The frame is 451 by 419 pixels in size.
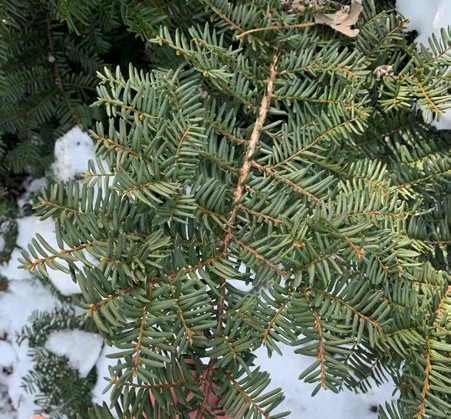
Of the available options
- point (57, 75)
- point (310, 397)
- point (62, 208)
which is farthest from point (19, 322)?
point (62, 208)

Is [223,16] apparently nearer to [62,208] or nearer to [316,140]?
[316,140]

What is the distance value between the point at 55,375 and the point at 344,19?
39.1 inches

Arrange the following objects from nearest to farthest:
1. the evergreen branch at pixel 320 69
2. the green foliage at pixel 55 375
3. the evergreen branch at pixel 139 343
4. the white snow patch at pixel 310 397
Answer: the evergreen branch at pixel 139 343 → the evergreen branch at pixel 320 69 → the green foliage at pixel 55 375 → the white snow patch at pixel 310 397

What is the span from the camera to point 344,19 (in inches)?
25.5

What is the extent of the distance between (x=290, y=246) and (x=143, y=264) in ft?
0.46

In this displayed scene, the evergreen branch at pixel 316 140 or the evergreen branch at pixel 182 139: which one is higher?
the evergreen branch at pixel 316 140

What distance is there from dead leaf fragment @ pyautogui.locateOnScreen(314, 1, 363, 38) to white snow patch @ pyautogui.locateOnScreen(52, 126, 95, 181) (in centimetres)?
64

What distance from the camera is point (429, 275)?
538 mm

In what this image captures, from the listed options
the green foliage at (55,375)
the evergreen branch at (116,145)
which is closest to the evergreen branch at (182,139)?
the evergreen branch at (116,145)

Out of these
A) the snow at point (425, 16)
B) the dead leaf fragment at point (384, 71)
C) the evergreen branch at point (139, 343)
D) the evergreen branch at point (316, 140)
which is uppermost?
the snow at point (425, 16)

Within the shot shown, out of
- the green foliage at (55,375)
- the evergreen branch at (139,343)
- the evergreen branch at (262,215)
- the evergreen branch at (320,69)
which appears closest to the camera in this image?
the evergreen branch at (139,343)

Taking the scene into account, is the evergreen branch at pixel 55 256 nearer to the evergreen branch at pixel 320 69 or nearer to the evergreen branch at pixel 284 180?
the evergreen branch at pixel 284 180

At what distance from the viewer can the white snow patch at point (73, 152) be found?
1.11 m

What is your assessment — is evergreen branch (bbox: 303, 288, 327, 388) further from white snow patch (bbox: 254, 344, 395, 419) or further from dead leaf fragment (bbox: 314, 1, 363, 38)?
white snow patch (bbox: 254, 344, 395, 419)
